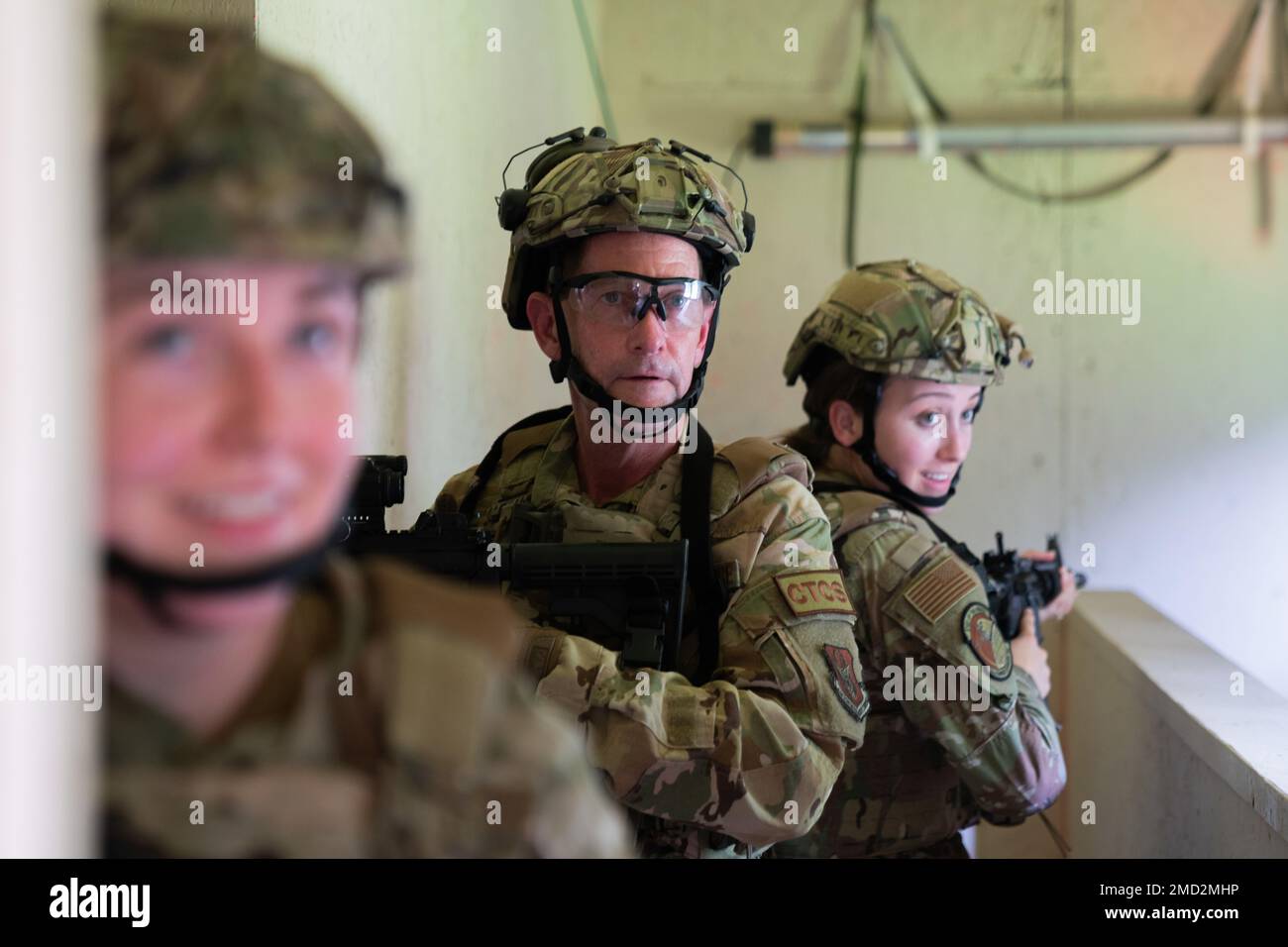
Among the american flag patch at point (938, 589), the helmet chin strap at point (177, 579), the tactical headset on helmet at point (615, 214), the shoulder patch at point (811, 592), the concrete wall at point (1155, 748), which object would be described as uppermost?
the tactical headset on helmet at point (615, 214)

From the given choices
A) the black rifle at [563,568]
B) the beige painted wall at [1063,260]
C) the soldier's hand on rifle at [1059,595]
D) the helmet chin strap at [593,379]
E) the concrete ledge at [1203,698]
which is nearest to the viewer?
the black rifle at [563,568]

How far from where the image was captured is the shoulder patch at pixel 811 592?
3.94 feet

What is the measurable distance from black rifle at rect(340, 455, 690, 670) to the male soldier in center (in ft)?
0.10

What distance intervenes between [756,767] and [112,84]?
874 millimetres

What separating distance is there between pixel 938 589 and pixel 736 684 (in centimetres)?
49

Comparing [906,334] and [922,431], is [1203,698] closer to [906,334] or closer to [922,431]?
[922,431]

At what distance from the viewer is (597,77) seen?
3918 millimetres

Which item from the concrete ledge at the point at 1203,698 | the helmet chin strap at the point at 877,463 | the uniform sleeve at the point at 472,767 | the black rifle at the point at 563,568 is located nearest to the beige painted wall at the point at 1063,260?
the concrete ledge at the point at 1203,698

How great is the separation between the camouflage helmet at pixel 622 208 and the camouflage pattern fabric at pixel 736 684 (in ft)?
0.72

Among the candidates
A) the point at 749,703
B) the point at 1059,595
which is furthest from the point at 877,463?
the point at 749,703

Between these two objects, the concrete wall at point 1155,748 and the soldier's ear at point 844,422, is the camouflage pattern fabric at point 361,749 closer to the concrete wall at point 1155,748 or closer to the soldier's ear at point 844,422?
the concrete wall at point 1155,748

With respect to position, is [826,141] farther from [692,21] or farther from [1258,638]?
[1258,638]

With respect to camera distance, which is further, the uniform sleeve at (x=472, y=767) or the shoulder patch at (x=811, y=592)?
the shoulder patch at (x=811, y=592)
